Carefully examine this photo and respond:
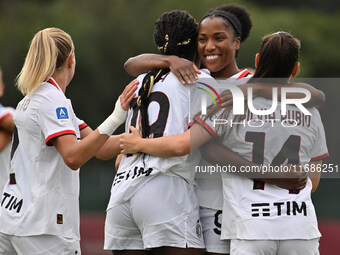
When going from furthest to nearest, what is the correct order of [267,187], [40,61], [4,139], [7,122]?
[4,139] < [7,122] < [40,61] < [267,187]

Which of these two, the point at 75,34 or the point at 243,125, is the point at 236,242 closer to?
the point at 243,125

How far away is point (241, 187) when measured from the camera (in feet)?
15.0

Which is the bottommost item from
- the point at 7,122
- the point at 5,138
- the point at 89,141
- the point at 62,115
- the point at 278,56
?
the point at 5,138

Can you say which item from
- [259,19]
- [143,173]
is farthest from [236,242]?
[259,19]

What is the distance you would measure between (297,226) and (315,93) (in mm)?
881

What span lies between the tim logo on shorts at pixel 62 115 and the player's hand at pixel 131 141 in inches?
16.6

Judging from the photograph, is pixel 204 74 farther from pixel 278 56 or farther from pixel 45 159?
pixel 45 159

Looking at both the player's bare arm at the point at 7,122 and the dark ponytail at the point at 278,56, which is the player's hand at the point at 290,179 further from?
the player's bare arm at the point at 7,122

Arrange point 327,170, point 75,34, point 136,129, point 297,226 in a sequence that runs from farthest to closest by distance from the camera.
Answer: point 75,34
point 327,170
point 136,129
point 297,226

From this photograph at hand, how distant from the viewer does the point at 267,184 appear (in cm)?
455

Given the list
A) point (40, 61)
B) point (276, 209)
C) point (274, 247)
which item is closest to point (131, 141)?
point (40, 61)

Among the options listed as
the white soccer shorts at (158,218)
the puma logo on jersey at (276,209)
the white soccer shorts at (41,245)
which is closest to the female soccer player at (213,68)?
the white soccer shorts at (158,218)

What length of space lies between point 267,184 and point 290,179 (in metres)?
0.15

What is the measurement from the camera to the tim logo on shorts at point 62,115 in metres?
4.79
